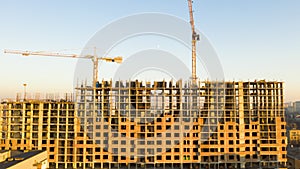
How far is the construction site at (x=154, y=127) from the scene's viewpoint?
51.7 metres

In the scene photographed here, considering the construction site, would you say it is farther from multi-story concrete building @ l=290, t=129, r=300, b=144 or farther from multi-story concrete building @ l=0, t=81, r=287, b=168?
multi-story concrete building @ l=290, t=129, r=300, b=144

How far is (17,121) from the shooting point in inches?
2105

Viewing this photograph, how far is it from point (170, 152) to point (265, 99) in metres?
23.2

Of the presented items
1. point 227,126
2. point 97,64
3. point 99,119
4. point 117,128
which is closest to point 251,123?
point 227,126

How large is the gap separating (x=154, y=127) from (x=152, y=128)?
0.53 metres

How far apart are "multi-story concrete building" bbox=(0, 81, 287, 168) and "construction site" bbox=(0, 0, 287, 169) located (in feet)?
0.63

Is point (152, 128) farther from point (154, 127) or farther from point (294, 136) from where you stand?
point (294, 136)

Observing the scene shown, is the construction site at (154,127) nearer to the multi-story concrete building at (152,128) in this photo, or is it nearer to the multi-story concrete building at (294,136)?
the multi-story concrete building at (152,128)

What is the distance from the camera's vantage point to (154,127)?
5194 centimetres

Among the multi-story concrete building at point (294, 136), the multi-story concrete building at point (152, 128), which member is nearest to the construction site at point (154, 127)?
the multi-story concrete building at point (152, 128)

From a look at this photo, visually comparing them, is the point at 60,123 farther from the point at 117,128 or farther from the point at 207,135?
the point at 207,135

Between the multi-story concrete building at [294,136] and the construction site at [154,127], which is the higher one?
the construction site at [154,127]

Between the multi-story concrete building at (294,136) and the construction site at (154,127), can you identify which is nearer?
the construction site at (154,127)

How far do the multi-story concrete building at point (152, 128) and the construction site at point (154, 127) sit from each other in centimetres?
19
